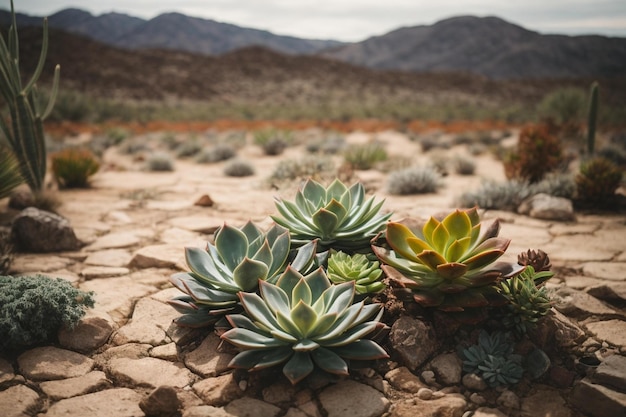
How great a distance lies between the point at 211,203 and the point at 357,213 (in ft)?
8.90

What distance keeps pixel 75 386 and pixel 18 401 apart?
0.24 m

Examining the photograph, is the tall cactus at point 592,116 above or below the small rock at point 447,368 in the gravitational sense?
above

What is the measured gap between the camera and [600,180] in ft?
17.6

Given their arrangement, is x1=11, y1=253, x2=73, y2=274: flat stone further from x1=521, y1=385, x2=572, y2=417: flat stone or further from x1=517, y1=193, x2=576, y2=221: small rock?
x1=517, y1=193, x2=576, y2=221: small rock

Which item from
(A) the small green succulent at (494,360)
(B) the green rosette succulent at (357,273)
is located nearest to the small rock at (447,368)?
(A) the small green succulent at (494,360)

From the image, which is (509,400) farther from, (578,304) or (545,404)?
(578,304)

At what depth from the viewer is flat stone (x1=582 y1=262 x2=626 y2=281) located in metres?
3.51

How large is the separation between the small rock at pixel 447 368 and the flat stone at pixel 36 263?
9.86 feet

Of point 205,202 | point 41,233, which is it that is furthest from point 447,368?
point 205,202

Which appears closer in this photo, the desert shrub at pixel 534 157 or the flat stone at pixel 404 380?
the flat stone at pixel 404 380

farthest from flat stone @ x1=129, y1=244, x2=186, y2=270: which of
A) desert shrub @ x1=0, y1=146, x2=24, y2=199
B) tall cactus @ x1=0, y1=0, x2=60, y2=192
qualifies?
tall cactus @ x1=0, y1=0, x2=60, y2=192

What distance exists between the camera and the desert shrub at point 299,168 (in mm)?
6375

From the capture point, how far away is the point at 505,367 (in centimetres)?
230

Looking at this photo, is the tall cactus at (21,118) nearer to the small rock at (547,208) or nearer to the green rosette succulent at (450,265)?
the green rosette succulent at (450,265)
